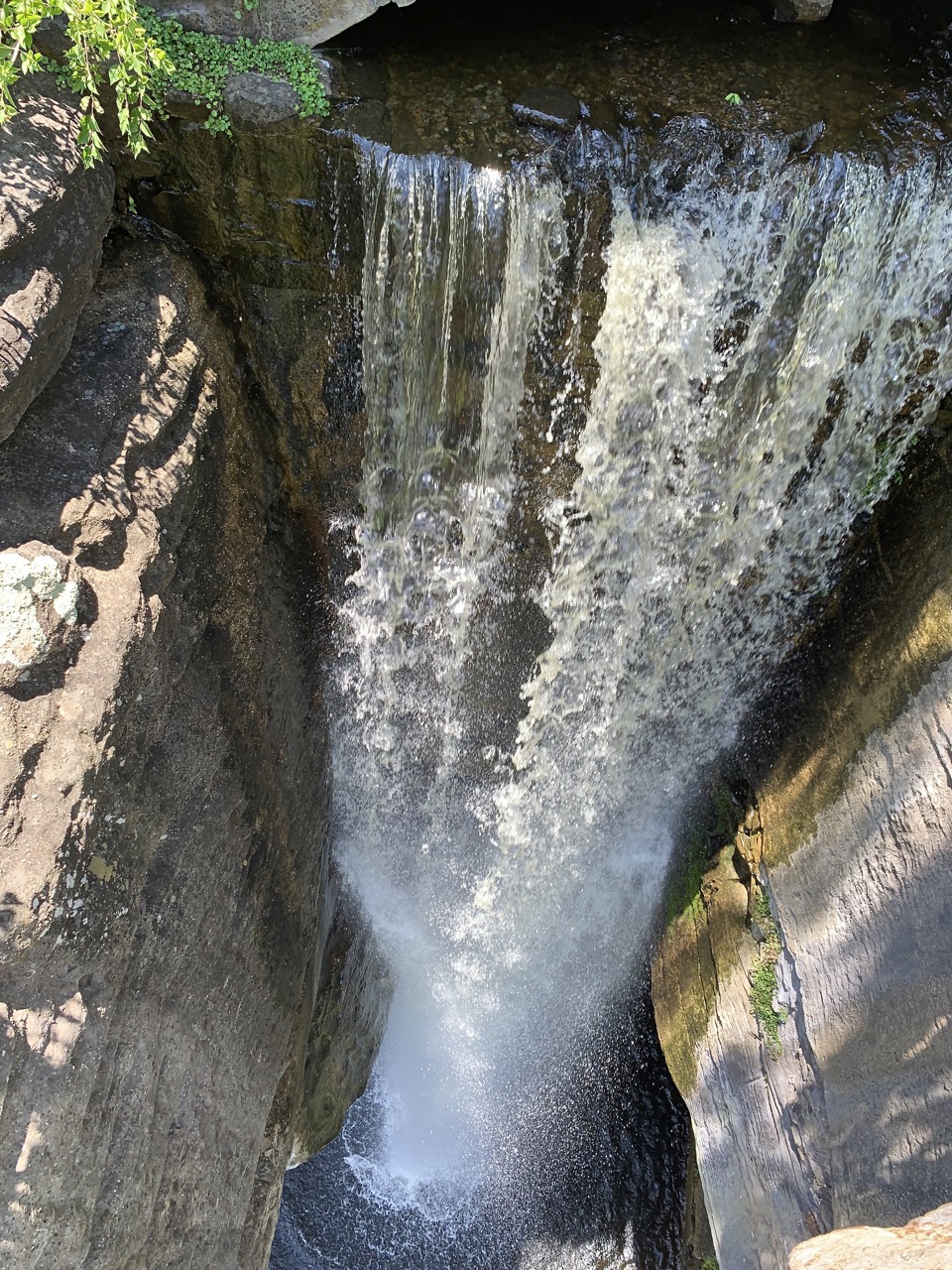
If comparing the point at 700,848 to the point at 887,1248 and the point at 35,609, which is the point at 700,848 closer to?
the point at 887,1248

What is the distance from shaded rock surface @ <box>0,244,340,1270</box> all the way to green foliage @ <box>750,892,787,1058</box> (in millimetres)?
2208

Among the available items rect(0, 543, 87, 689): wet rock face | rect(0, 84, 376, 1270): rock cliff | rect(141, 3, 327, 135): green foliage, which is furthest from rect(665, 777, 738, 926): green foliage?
rect(141, 3, 327, 135): green foliage

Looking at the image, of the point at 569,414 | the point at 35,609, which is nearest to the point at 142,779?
the point at 35,609

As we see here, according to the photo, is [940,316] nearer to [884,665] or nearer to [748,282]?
[748,282]

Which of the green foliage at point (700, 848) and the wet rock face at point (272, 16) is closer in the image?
the wet rock face at point (272, 16)

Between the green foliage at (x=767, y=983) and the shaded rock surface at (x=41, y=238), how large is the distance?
379 cm

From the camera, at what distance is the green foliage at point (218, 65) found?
302 cm

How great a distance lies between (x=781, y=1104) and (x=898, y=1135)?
81cm

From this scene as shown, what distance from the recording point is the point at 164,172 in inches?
122

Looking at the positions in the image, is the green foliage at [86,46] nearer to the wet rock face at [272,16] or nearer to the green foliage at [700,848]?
the wet rock face at [272,16]

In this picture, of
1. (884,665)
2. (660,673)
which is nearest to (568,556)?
(660,673)

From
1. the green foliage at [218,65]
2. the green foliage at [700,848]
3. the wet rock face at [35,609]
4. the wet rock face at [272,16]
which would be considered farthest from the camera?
the green foliage at [700,848]

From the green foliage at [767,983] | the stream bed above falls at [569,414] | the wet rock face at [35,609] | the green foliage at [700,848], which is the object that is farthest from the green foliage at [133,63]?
the green foliage at [767,983]

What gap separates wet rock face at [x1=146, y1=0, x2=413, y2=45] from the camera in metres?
3.14
